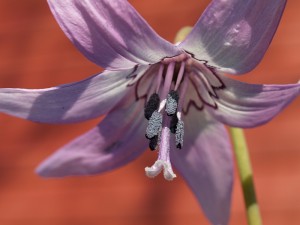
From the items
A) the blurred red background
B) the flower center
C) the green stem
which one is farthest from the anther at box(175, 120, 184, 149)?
the blurred red background

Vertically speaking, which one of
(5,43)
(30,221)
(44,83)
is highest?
(5,43)

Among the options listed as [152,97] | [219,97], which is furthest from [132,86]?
[219,97]

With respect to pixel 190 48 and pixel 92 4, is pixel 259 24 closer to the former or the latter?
pixel 190 48

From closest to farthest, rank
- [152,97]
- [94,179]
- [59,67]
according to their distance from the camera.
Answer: [152,97], [94,179], [59,67]

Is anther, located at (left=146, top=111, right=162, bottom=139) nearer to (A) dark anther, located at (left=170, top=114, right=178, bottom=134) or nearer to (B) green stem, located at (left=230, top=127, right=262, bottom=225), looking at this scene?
(A) dark anther, located at (left=170, top=114, right=178, bottom=134)

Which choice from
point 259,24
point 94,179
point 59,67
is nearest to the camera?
point 259,24
